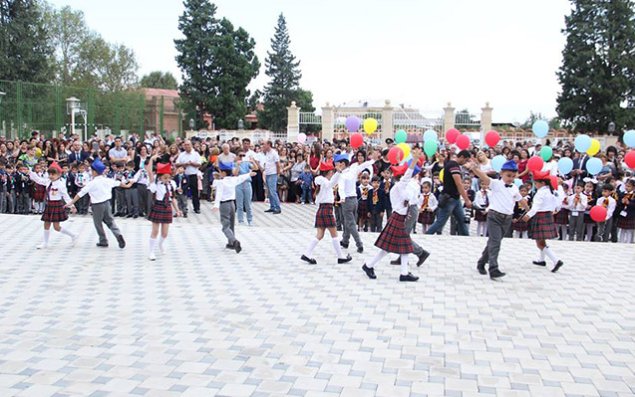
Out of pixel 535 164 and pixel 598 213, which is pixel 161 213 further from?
pixel 598 213

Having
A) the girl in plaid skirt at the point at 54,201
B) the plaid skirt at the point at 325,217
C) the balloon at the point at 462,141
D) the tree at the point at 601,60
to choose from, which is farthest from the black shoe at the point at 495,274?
the tree at the point at 601,60

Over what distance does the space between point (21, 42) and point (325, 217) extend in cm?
2748

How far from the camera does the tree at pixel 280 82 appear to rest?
47.0m

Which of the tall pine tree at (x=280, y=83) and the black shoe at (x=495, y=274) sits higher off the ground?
the tall pine tree at (x=280, y=83)

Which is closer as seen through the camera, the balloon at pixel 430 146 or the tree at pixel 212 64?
the balloon at pixel 430 146

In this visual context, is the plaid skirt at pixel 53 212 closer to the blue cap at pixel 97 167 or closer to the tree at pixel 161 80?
the blue cap at pixel 97 167

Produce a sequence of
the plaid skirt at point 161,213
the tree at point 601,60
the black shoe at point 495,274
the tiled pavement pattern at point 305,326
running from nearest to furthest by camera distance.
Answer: the tiled pavement pattern at point 305,326
the black shoe at point 495,274
the plaid skirt at point 161,213
the tree at point 601,60

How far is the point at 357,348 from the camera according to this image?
5.24 m

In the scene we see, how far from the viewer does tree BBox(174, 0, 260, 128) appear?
4097cm

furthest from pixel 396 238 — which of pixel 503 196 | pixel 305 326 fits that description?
pixel 305 326

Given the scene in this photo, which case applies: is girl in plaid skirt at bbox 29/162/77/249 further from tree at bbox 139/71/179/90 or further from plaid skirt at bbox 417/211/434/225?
tree at bbox 139/71/179/90

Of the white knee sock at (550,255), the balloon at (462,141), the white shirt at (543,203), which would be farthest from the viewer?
the balloon at (462,141)

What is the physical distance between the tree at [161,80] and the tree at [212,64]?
36.0 m

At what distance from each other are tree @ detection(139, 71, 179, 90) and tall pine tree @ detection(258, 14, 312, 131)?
31816 millimetres
